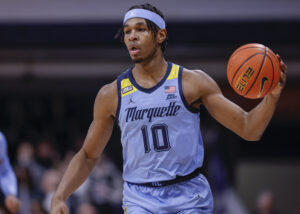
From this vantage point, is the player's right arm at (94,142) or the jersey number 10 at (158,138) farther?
the player's right arm at (94,142)

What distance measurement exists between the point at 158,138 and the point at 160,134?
0.11 ft

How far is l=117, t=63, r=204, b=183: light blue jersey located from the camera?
387cm

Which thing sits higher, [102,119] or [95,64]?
[102,119]

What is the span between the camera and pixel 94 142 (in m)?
4.24

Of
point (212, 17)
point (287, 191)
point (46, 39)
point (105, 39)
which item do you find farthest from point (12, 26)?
point (287, 191)

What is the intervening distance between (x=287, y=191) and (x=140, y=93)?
44.0 ft

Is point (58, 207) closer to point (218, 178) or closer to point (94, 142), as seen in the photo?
point (94, 142)

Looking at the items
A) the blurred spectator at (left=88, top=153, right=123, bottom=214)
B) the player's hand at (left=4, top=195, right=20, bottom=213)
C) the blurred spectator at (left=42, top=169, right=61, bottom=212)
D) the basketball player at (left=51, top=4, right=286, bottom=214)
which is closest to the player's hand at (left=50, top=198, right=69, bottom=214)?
the basketball player at (left=51, top=4, right=286, bottom=214)

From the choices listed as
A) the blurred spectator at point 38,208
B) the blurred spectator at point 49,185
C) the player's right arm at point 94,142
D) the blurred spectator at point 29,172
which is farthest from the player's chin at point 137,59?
the blurred spectator at point 29,172

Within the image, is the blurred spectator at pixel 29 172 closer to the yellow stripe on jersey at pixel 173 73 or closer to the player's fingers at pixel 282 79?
the yellow stripe on jersey at pixel 173 73

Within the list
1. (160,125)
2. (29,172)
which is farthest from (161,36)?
(29,172)

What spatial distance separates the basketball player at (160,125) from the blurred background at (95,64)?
506 centimetres

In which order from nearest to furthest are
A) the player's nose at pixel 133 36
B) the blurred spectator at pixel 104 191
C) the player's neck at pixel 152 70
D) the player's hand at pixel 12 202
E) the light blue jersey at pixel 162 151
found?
the light blue jersey at pixel 162 151
the player's nose at pixel 133 36
the player's neck at pixel 152 70
the player's hand at pixel 12 202
the blurred spectator at pixel 104 191

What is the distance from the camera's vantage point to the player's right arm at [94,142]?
13.5 ft
